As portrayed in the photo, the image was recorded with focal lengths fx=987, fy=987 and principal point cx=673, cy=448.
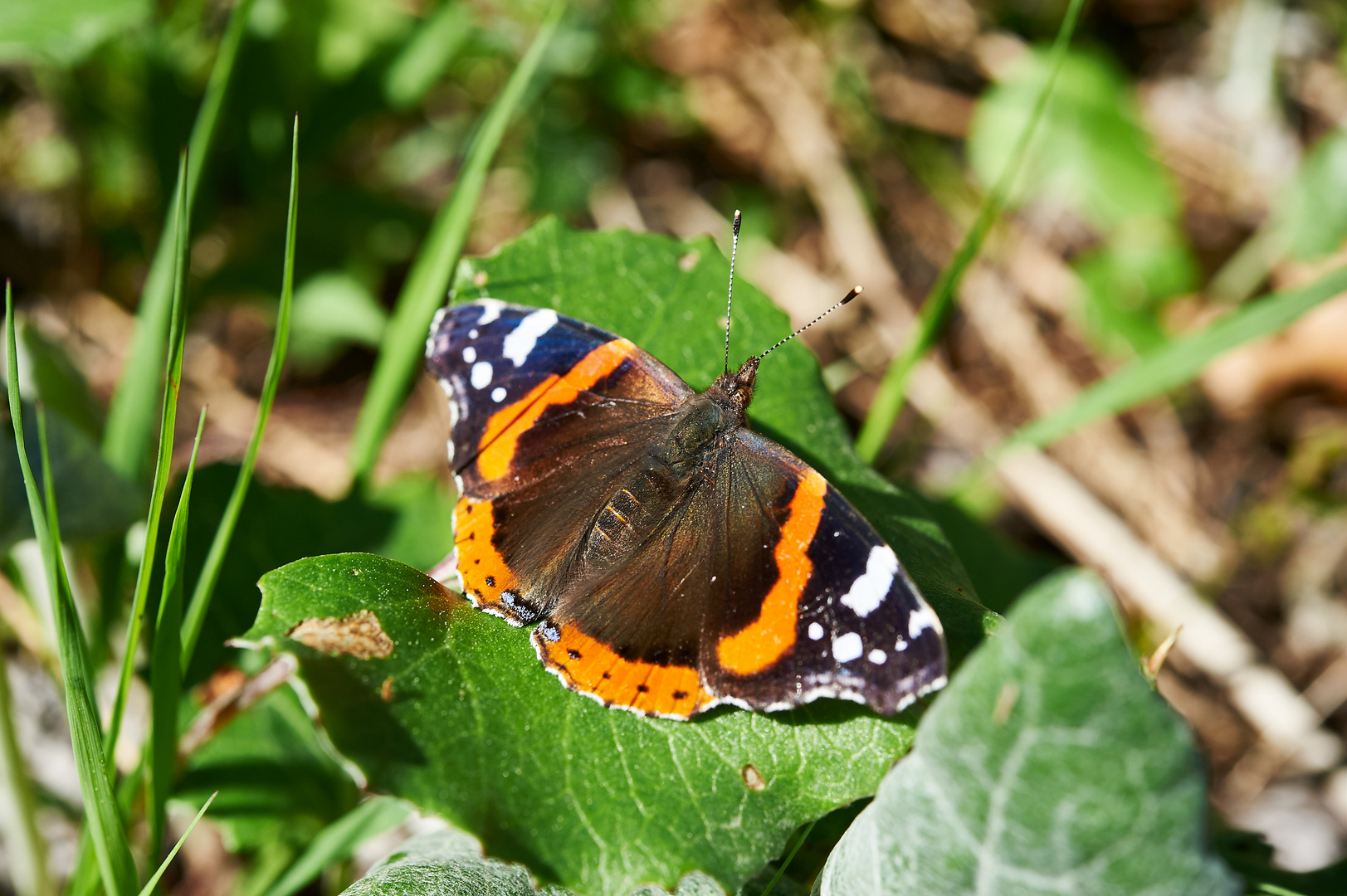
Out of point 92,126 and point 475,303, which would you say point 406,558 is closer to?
point 475,303

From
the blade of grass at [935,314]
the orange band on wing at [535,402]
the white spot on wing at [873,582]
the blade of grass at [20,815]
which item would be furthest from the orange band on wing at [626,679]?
the blade of grass at [20,815]

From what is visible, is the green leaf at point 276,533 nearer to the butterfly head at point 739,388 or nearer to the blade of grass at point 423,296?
the blade of grass at point 423,296

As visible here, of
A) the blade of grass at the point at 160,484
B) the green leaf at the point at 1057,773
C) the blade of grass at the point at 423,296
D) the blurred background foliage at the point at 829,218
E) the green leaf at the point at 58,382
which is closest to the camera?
the green leaf at the point at 1057,773

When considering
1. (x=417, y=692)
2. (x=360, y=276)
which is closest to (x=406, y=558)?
(x=417, y=692)

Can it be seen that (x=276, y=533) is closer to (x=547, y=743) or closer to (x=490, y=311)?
(x=490, y=311)

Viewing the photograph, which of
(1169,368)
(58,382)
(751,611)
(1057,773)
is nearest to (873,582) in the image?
(751,611)

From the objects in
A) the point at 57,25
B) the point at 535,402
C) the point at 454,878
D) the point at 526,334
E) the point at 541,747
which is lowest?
the point at 454,878
